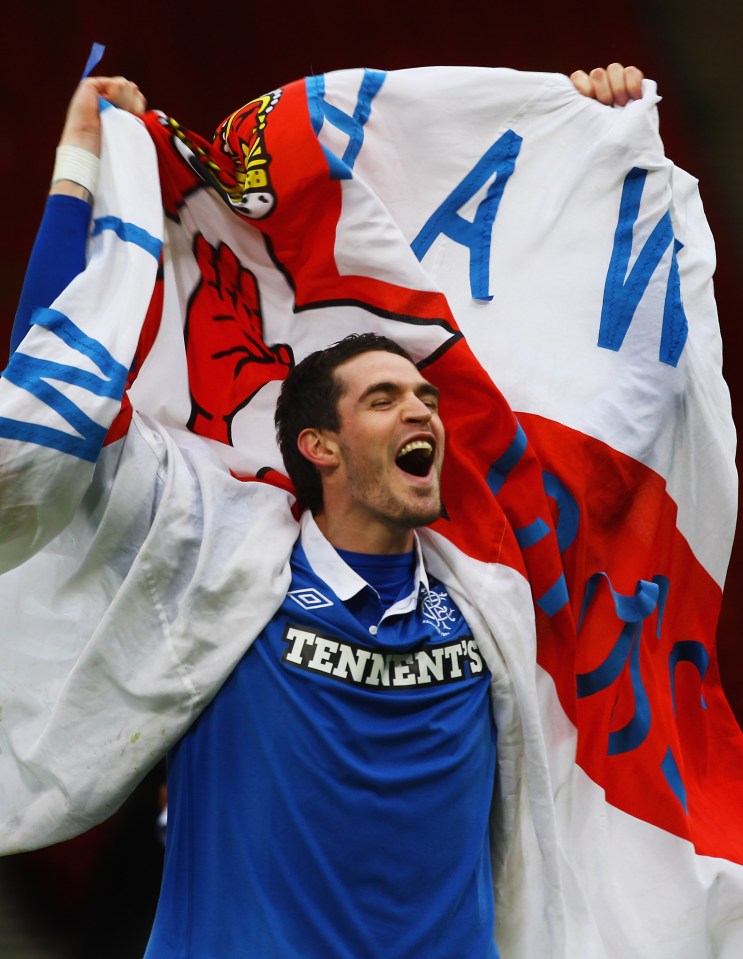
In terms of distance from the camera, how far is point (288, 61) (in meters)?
2.74

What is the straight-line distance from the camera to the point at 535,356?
1734 millimetres

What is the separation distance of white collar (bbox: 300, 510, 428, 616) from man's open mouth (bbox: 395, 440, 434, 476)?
11 cm

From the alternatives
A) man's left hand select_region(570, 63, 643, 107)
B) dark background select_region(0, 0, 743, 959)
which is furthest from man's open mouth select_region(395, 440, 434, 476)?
dark background select_region(0, 0, 743, 959)

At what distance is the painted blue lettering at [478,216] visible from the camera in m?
1.77

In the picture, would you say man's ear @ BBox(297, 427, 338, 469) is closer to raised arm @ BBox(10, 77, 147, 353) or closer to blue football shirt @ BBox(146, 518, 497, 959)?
blue football shirt @ BBox(146, 518, 497, 959)

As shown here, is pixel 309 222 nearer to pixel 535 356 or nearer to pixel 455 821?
pixel 535 356

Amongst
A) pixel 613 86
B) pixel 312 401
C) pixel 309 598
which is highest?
→ pixel 613 86

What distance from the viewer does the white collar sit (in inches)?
56.7

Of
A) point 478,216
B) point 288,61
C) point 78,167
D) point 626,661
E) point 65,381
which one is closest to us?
point 65,381

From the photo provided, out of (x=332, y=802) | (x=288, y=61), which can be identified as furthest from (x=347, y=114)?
(x=288, y=61)

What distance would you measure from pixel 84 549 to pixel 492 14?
1.80m

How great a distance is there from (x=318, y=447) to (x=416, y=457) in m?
0.13

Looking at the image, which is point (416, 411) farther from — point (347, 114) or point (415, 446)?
point (347, 114)

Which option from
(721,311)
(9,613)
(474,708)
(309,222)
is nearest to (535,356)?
(309,222)
